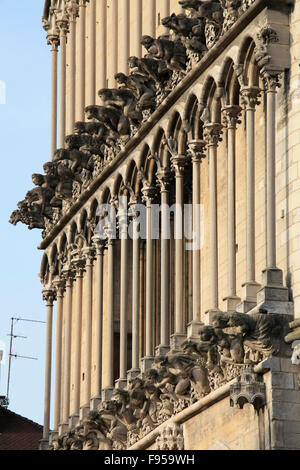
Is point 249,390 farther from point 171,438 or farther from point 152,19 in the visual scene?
point 152,19

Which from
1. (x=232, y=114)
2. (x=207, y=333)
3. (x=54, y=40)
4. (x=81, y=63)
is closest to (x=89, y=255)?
(x=81, y=63)

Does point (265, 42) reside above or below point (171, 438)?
above

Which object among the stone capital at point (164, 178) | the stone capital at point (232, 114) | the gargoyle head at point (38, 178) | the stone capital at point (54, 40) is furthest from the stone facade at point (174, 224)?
the stone capital at point (54, 40)

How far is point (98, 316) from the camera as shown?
4166cm

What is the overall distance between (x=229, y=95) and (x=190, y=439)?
633cm

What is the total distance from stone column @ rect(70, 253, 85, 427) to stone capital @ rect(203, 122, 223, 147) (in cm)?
985

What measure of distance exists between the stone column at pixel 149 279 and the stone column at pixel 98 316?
3173 mm

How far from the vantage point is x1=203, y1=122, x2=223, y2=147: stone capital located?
113 ft

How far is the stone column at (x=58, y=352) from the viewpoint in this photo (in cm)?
4453

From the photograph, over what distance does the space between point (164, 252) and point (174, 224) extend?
2.39ft

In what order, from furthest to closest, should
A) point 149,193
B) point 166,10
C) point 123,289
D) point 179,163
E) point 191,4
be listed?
1. point 123,289
2. point 166,10
3. point 149,193
4. point 179,163
5. point 191,4

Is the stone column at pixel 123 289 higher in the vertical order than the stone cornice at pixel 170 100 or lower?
lower

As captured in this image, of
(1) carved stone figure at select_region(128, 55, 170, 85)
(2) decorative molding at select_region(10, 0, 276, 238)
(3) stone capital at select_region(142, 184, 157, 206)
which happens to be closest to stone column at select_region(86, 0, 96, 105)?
(2) decorative molding at select_region(10, 0, 276, 238)

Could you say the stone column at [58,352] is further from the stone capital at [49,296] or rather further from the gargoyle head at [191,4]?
the gargoyle head at [191,4]
